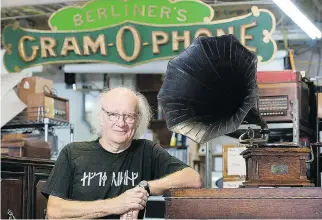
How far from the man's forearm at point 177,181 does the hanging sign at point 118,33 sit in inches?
136

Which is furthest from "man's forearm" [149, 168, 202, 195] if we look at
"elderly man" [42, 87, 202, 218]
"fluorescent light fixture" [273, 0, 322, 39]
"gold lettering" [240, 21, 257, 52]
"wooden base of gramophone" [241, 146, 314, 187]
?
"gold lettering" [240, 21, 257, 52]

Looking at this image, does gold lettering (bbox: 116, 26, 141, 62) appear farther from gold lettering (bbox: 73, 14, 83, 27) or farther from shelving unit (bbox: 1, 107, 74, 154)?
shelving unit (bbox: 1, 107, 74, 154)

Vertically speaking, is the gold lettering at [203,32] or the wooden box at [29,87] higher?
the gold lettering at [203,32]

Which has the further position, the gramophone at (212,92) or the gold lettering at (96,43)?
the gold lettering at (96,43)

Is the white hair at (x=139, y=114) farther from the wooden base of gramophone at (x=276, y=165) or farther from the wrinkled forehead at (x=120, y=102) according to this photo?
the wooden base of gramophone at (x=276, y=165)

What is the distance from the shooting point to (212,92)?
2.73 metres

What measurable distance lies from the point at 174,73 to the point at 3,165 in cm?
232

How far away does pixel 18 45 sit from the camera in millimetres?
6656

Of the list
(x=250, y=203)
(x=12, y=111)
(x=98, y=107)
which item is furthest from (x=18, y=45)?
(x=250, y=203)

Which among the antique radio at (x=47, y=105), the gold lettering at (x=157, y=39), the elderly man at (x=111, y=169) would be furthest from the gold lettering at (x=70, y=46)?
the elderly man at (x=111, y=169)

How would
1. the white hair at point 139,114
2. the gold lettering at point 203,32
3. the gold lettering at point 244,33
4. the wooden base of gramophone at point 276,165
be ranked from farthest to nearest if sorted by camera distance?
the gold lettering at point 203,32, the gold lettering at point 244,33, the white hair at point 139,114, the wooden base of gramophone at point 276,165

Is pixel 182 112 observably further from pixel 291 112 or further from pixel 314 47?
pixel 314 47

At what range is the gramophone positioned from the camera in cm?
242

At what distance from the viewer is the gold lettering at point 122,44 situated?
20.6ft
